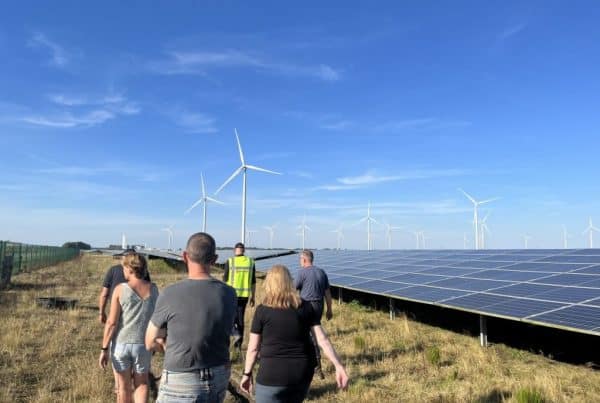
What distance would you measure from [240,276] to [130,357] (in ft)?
13.7

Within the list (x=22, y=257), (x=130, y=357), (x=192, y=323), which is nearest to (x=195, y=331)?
(x=192, y=323)

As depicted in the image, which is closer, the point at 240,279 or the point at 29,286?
the point at 240,279

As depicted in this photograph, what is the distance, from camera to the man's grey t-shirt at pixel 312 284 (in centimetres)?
834

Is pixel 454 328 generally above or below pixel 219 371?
below

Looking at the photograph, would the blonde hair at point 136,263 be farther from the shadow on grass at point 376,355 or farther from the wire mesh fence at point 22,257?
the wire mesh fence at point 22,257

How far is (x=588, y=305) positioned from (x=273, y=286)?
7.86m

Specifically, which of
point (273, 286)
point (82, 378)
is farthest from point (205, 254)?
point (82, 378)

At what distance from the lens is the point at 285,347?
416cm

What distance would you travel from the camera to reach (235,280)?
369 inches

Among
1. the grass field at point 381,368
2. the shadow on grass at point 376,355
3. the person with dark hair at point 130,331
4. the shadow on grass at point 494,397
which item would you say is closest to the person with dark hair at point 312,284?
the grass field at point 381,368

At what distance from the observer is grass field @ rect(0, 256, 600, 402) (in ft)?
23.3

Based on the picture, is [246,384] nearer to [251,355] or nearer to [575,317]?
[251,355]

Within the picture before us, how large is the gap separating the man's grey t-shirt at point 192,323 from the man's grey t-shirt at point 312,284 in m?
4.66

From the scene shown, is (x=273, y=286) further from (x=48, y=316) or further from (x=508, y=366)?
(x=48, y=316)
